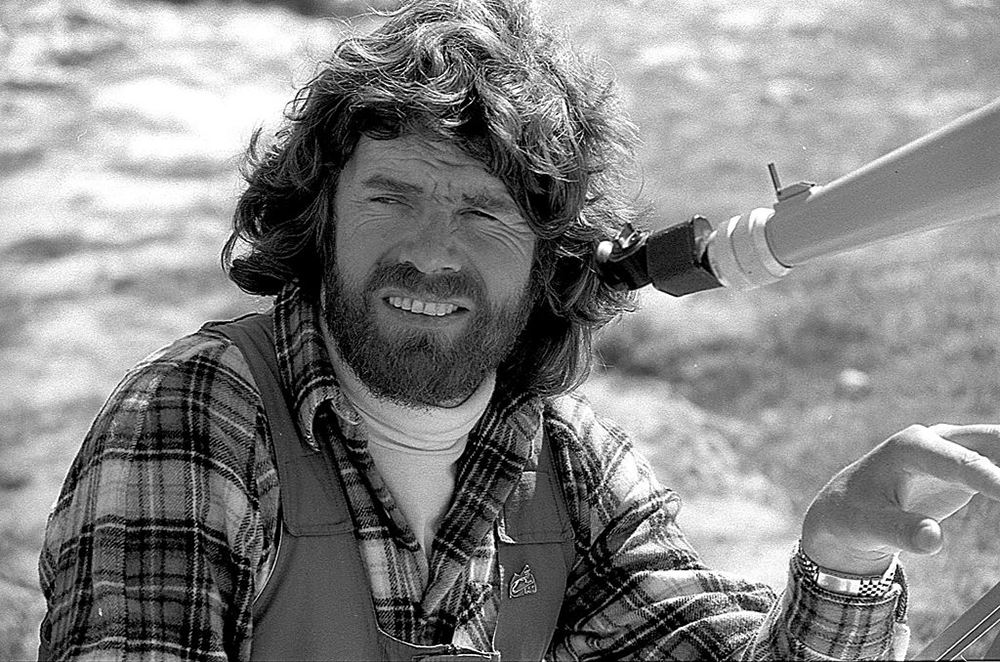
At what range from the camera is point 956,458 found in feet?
4.31

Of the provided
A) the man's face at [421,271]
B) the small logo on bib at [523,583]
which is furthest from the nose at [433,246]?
the small logo on bib at [523,583]

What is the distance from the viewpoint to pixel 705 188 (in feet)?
13.8

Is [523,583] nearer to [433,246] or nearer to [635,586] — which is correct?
[635,586]

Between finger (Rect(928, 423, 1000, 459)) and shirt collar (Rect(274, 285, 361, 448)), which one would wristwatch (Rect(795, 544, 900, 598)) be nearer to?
finger (Rect(928, 423, 1000, 459))

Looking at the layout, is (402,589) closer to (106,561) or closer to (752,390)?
(106,561)

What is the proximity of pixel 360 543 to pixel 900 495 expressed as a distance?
0.60 m

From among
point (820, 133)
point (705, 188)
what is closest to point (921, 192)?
point (705, 188)

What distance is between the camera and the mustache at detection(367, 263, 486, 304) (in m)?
1.56

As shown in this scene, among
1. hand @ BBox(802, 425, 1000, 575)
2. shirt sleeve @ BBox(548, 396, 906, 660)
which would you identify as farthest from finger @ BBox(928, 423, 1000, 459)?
shirt sleeve @ BBox(548, 396, 906, 660)

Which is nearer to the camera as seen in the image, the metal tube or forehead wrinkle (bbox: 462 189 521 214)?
the metal tube

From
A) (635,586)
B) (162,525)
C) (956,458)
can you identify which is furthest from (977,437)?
(162,525)

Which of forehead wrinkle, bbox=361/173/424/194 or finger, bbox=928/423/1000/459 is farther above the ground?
forehead wrinkle, bbox=361/173/424/194

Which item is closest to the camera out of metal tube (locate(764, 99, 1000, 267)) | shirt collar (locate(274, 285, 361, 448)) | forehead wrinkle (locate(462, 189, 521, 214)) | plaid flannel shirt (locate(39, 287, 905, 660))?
metal tube (locate(764, 99, 1000, 267))

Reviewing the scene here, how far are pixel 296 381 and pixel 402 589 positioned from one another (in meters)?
0.27
